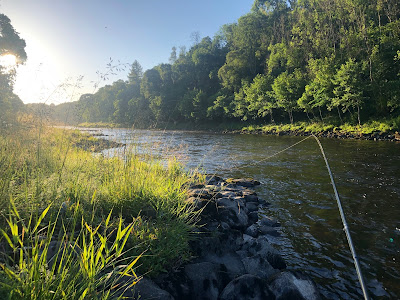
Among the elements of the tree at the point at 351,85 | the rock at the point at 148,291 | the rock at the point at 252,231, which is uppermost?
the tree at the point at 351,85

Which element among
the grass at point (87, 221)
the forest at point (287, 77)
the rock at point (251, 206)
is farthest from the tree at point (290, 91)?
the grass at point (87, 221)

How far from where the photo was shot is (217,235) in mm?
3975

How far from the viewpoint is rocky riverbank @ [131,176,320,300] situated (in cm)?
284

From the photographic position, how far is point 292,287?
10.2 ft

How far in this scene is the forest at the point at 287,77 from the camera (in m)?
11.4

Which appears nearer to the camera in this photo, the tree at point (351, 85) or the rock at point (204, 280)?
the rock at point (204, 280)

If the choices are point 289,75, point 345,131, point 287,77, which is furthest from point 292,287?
point 289,75

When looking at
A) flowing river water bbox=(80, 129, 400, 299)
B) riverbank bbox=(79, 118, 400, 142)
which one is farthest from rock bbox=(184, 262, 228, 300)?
riverbank bbox=(79, 118, 400, 142)

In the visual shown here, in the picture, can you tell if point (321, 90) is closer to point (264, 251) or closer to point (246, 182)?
point (246, 182)

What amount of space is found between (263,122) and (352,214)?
4299 cm

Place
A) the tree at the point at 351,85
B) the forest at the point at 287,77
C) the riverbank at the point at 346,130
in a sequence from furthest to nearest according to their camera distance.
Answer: the tree at the point at 351,85 → the riverbank at the point at 346,130 → the forest at the point at 287,77

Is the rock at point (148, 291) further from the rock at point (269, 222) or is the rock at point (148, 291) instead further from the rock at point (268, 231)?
the rock at point (269, 222)

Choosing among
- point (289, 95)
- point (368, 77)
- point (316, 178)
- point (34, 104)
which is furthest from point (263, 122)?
point (34, 104)

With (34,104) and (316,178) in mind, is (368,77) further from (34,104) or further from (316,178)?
(34,104)
